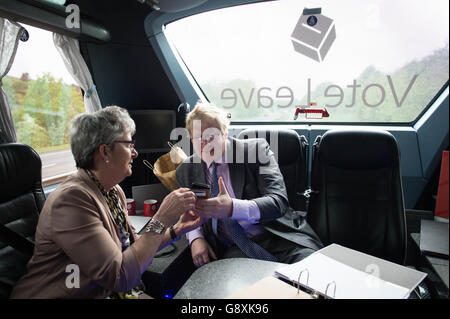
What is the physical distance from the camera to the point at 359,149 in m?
1.58

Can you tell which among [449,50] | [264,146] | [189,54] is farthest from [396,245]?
[189,54]

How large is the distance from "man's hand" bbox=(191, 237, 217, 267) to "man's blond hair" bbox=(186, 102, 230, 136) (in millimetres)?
610

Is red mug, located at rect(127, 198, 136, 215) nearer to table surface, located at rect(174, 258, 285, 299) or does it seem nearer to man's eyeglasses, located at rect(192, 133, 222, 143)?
man's eyeglasses, located at rect(192, 133, 222, 143)

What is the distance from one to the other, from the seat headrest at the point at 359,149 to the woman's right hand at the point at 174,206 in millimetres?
927

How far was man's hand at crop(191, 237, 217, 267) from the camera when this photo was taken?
4.54ft

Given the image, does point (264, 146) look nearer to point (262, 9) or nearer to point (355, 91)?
point (355, 91)

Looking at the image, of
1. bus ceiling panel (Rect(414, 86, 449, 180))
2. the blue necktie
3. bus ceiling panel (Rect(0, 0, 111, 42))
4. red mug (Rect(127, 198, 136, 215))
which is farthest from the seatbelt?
bus ceiling panel (Rect(414, 86, 449, 180))

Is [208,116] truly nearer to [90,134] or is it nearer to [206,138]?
[206,138]

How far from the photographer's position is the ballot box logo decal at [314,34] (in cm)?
223

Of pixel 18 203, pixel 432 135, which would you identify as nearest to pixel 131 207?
pixel 18 203

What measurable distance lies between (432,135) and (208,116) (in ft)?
5.87

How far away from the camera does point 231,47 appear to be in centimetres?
247

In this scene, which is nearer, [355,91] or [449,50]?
[449,50]
